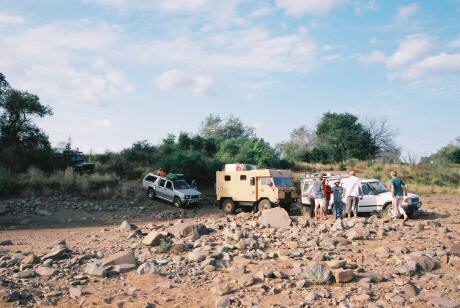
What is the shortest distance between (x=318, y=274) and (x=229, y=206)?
13368 mm

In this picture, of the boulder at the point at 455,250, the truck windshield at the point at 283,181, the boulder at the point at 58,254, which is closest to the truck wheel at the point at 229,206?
the truck windshield at the point at 283,181

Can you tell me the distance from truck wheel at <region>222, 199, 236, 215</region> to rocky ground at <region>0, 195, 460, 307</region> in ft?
24.7

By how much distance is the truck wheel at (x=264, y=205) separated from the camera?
1964 cm

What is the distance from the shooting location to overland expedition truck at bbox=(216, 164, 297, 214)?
64.5 ft

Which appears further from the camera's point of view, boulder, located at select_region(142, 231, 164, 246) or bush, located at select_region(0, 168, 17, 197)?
bush, located at select_region(0, 168, 17, 197)

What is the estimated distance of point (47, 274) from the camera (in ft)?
28.3

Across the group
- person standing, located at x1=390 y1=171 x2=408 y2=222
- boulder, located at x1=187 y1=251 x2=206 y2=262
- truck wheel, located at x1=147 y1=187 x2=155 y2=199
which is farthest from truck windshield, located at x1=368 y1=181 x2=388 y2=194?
truck wheel, located at x1=147 y1=187 x2=155 y2=199

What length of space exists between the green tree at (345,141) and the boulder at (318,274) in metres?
38.7

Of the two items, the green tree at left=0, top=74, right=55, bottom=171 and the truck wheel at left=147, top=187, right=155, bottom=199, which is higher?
the green tree at left=0, top=74, right=55, bottom=171

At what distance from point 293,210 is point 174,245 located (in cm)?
1252

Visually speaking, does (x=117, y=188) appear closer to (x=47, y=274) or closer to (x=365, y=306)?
(x=47, y=274)

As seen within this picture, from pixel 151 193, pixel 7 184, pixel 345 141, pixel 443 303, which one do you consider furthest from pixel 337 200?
pixel 345 141

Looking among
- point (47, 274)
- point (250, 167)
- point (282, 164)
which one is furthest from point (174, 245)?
point (282, 164)

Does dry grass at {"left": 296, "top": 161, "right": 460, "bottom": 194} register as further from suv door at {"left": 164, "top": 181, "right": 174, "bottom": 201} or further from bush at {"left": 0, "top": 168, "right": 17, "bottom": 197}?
bush at {"left": 0, "top": 168, "right": 17, "bottom": 197}
